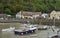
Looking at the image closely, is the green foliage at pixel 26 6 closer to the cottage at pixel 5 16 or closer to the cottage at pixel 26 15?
the cottage at pixel 26 15

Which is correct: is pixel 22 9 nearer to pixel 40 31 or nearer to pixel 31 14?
pixel 31 14

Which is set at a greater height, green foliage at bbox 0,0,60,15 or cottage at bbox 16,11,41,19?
green foliage at bbox 0,0,60,15

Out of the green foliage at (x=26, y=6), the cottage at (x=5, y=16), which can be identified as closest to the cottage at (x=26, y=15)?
the green foliage at (x=26, y=6)

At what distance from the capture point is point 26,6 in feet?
232

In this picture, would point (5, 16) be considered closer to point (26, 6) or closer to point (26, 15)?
point (26, 15)

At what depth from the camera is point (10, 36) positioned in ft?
123

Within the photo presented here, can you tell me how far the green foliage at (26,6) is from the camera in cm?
6694

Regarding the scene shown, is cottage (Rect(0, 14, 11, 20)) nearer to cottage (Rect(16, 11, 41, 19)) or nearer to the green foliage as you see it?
cottage (Rect(16, 11, 41, 19))

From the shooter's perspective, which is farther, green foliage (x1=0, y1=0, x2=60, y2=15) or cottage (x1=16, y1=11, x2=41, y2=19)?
green foliage (x1=0, y1=0, x2=60, y2=15)

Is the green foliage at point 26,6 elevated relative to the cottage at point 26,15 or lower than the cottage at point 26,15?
elevated

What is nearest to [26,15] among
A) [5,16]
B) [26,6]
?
[5,16]

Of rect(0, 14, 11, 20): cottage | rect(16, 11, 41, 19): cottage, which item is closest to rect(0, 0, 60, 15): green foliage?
rect(16, 11, 41, 19): cottage

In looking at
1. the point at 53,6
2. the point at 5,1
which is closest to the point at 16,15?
the point at 5,1

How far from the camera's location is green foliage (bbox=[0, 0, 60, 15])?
6694 cm
